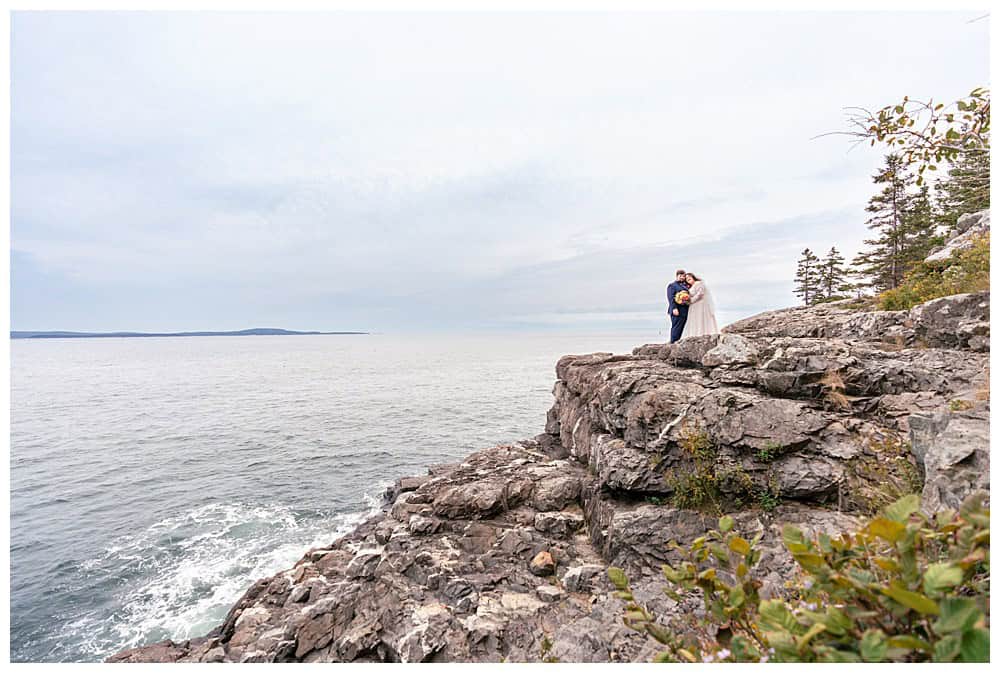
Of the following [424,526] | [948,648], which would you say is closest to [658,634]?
[948,648]

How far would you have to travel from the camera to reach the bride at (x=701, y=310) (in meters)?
12.2

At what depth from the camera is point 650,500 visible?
8.18 m

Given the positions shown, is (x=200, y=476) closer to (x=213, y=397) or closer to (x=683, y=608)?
(x=683, y=608)

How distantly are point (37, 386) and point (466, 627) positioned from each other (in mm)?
72983

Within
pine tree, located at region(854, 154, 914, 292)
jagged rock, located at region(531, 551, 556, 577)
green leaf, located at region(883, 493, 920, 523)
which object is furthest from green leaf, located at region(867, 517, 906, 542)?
pine tree, located at region(854, 154, 914, 292)

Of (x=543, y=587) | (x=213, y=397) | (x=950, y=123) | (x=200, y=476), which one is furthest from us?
(x=213, y=397)

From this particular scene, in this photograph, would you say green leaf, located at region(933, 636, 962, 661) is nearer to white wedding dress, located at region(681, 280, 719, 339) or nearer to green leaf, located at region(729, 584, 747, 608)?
green leaf, located at region(729, 584, 747, 608)

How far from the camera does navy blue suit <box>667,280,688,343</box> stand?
41.3ft

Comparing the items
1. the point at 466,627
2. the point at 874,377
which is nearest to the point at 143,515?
the point at 466,627

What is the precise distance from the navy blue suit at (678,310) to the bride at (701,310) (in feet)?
0.83

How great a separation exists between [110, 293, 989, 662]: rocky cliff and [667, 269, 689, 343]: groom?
206 cm

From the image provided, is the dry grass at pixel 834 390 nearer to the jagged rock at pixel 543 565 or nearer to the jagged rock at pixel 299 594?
the jagged rock at pixel 543 565

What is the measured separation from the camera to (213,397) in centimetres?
4281

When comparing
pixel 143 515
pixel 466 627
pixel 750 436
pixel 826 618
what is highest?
pixel 826 618
